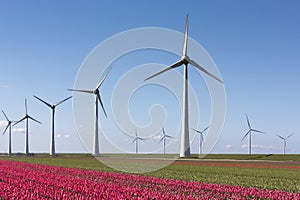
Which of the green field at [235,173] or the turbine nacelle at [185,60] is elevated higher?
the turbine nacelle at [185,60]

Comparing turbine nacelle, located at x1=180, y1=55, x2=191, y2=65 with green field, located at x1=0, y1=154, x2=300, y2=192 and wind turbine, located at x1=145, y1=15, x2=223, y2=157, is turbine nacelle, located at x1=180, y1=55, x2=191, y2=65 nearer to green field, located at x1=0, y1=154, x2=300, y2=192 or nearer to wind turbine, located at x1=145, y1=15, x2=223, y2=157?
wind turbine, located at x1=145, y1=15, x2=223, y2=157

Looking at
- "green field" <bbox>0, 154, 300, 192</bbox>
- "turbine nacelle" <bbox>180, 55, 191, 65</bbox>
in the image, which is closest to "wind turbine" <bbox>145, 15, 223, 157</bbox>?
"turbine nacelle" <bbox>180, 55, 191, 65</bbox>

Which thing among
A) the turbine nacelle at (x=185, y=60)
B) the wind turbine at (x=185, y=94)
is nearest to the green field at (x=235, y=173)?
the wind turbine at (x=185, y=94)

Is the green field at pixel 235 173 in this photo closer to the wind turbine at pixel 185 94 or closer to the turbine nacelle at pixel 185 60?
the wind turbine at pixel 185 94

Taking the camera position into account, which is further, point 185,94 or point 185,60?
point 185,60

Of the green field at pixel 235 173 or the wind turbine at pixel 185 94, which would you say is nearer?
the green field at pixel 235 173

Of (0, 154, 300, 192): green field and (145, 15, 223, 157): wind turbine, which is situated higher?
(145, 15, 223, 157): wind turbine

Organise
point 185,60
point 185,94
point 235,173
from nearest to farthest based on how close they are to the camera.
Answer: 1. point 235,173
2. point 185,94
3. point 185,60

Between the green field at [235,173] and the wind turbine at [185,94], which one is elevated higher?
the wind turbine at [185,94]

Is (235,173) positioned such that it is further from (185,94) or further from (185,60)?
(185,60)

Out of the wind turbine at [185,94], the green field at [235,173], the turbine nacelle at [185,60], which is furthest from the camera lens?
the turbine nacelle at [185,60]

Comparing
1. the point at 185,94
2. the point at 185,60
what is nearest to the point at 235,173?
the point at 185,94

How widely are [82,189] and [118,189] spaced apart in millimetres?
1569

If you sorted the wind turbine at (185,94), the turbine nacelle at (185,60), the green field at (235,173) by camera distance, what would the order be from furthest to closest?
the turbine nacelle at (185,60) → the wind turbine at (185,94) → the green field at (235,173)
